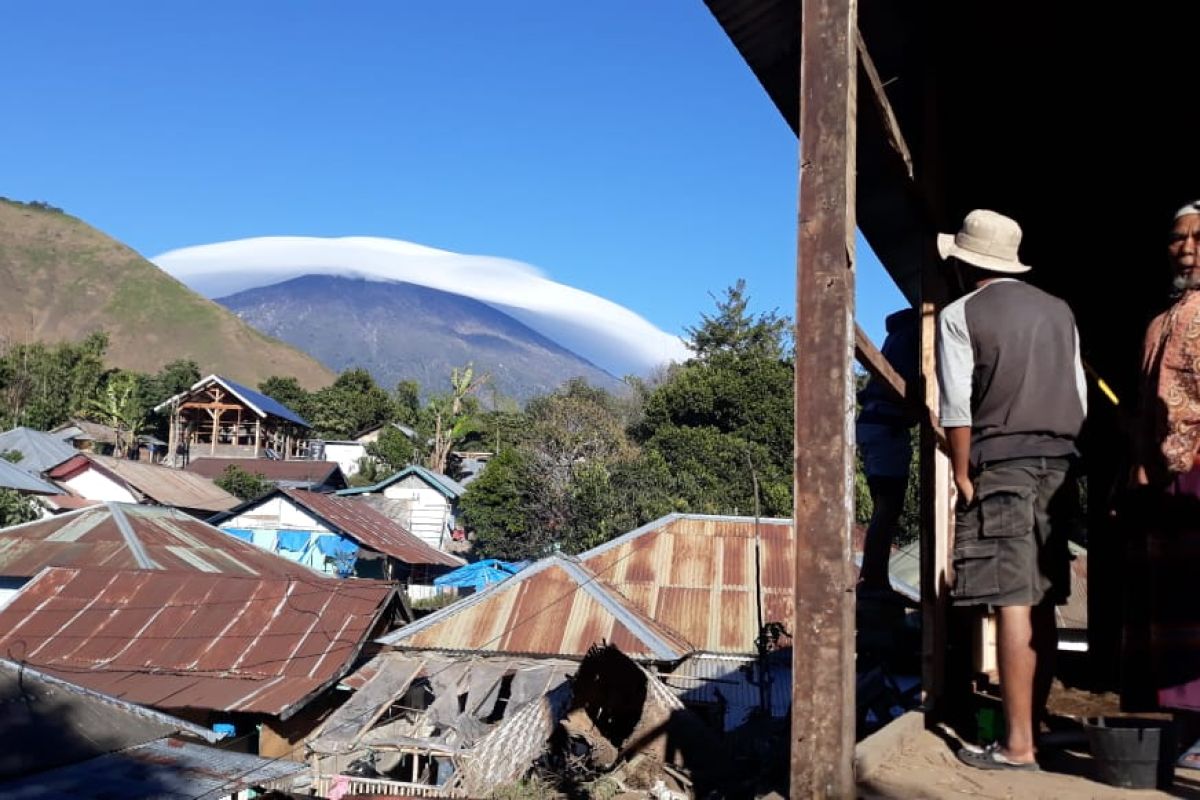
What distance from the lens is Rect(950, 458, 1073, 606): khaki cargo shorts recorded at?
276 centimetres

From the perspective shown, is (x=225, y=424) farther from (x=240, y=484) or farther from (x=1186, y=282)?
(x=1186, y=282)

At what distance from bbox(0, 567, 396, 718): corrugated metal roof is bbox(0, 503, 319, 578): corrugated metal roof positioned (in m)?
2.24

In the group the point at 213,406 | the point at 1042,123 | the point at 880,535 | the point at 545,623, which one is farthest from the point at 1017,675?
the point at 213,406

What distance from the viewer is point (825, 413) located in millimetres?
2404

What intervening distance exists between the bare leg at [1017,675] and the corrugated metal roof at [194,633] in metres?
12.1

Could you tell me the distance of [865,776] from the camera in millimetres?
2580

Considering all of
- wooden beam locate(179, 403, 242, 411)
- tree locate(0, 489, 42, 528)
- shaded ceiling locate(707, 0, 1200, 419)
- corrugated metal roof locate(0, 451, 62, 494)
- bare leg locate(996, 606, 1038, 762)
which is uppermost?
wooden beam locate(179, 403, 242, 411)

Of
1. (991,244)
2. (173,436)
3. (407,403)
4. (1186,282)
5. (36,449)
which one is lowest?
(1186,282)

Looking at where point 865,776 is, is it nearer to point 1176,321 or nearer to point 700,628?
point 1176,321

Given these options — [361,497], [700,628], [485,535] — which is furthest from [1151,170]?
[361,497]

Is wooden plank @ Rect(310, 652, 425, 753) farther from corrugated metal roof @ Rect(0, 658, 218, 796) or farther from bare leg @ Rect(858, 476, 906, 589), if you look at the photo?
bare leg @ Rect(858, 476, 906, 589)

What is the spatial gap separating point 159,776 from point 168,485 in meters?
29.1

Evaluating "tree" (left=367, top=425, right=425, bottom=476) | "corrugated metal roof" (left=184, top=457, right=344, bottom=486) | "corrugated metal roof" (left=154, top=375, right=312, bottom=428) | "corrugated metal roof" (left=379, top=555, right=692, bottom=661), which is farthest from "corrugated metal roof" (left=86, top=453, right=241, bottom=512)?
"corrugated metal roof" (left=379, top=555, right=692, bottom=661)

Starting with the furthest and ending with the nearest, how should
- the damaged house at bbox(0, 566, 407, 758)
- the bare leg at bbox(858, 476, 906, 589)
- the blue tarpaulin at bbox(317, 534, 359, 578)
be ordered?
the blue tarpaulin at bbox(317, 534, 359, 578), the damaged house at bbox(0, 566, 407, 758), the bare leg at bbox(858, 476, 906, 589)
